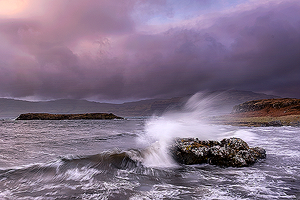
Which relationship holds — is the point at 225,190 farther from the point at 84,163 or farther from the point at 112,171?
the point at 84,163

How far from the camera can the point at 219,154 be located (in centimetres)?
704

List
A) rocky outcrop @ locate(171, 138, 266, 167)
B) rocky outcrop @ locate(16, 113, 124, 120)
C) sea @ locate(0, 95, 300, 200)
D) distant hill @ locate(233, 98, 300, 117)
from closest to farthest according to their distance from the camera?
sea @ locate(0, 95, 300, 200) < rocky outcrop @ locate(171, 138, 266, 167) < distant hill @ locate(233, 98, 300, 117) < rocky outcrop @ locate(16, 113, 124, 120)

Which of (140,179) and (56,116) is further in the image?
(56,116)

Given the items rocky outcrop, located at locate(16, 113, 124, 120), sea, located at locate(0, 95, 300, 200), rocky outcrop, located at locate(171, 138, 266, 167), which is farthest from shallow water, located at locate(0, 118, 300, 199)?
rocky outcrop, located at locate(16, 113, 124, 120)

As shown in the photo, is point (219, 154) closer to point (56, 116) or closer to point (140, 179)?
point (140, 179)

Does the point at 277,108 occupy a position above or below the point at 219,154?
above

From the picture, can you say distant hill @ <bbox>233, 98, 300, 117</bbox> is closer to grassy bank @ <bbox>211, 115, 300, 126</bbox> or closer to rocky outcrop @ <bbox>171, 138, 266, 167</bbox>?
grassy bank @ <bbox>211, 115, 300, 126</bbox>

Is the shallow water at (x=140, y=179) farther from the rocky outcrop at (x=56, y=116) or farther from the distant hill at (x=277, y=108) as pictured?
the rocky outcrop at (x=56, y=116)

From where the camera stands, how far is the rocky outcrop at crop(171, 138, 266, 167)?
22.3 ft

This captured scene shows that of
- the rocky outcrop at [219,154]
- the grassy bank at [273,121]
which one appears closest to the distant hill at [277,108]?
the grassy bank at [273,121]

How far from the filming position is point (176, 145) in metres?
8.10

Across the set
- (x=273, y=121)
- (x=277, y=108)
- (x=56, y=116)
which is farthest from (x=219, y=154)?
(x=56, y=116)

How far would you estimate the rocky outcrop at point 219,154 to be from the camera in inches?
268

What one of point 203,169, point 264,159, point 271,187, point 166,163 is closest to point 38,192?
point 166,163
